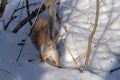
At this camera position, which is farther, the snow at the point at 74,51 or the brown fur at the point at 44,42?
the brown fur at the point at 44,42

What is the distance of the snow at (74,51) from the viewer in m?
2.76

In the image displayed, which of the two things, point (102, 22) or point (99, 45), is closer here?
point (99, 45)

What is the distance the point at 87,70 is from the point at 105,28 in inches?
27.4

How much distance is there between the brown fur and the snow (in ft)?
0.20

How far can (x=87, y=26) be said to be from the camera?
3.49m

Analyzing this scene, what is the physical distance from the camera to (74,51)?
122 inches

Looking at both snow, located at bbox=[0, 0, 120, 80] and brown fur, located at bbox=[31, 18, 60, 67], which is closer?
snow, located at bbox=[0, 0, 120, 80]

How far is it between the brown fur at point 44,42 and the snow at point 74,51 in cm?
6

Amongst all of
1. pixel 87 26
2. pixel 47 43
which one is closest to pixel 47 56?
pixel 47 43

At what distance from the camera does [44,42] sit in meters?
3.03

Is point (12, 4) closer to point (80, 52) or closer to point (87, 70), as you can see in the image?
point (80, 52)

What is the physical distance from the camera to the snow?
2762mm

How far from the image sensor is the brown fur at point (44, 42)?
2975 mm

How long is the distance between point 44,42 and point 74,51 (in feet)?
0.83
